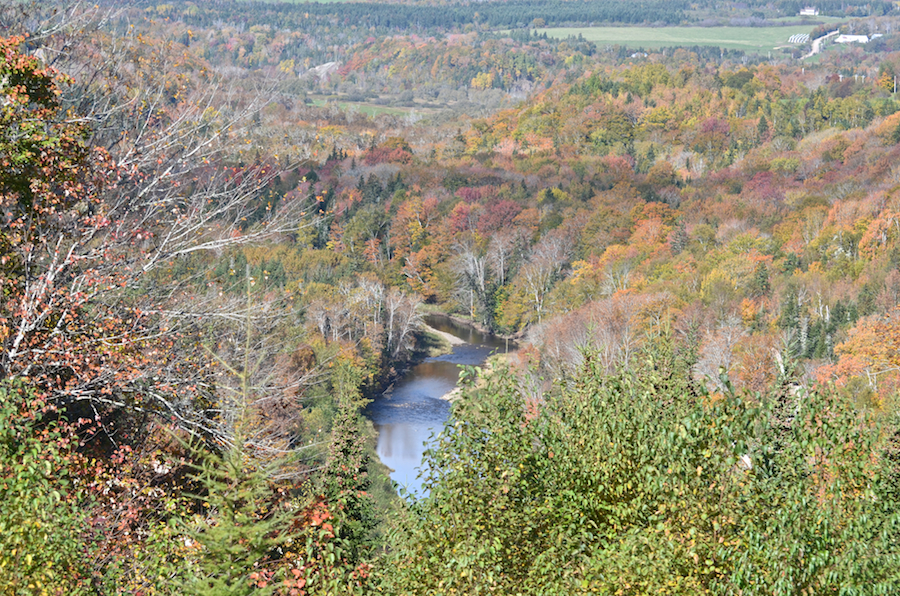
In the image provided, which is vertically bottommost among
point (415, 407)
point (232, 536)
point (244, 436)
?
point (415, 407)

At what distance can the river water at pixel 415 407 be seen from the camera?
5056cm

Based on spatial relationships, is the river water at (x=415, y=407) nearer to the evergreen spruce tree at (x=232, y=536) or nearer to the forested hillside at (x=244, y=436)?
the forested hillside at (x=244, y=436)

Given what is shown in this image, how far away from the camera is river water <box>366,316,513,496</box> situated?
166ft

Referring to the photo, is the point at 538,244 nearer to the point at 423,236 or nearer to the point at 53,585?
the point at 423,236

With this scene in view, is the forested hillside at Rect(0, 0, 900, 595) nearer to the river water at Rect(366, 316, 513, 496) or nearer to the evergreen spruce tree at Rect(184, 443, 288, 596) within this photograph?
the evergreen spruce tree at Rect(184, 443, 288, 596)

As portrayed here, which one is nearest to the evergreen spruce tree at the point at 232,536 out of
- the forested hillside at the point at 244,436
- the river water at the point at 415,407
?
the forested hillside at the point at 244,436

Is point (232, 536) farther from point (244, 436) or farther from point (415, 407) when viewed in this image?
point (415, 407)


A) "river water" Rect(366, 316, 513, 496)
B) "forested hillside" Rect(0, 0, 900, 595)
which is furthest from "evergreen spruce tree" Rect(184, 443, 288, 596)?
"river water" Rect(366, 316, 513, 496)

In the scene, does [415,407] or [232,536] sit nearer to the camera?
[232,536]

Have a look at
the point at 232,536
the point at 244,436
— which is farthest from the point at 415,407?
the point at 232,536

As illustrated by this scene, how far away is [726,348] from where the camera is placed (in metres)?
51.4

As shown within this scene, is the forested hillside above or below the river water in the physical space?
above

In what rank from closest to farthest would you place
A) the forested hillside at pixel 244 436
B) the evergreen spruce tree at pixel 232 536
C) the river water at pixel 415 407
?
the evergreen spruce tree at pixel 232 536
the forested hillside at pixel 244 436
the river water at pixel 415 407

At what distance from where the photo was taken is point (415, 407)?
6194 cm
